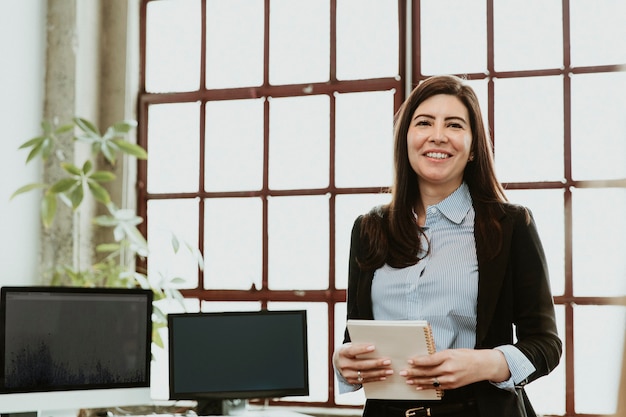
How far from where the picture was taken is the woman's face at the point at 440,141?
1.77m

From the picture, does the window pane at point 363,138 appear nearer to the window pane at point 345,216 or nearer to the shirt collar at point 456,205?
the window pane at point 345,216

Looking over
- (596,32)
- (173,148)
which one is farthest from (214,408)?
(596,32)

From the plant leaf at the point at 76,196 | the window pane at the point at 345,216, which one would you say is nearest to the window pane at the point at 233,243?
the window pane at the point at 345,216

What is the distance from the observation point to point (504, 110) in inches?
117

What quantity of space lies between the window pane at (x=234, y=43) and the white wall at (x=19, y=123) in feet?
2.44

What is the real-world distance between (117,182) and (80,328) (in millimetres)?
1173

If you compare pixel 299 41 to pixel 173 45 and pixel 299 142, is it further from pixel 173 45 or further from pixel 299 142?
pixel 173 45

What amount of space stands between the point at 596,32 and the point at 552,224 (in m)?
0.76

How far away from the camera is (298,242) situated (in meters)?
3.21

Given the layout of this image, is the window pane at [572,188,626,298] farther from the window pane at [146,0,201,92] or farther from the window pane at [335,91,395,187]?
the window pane at [146,0,201,92]

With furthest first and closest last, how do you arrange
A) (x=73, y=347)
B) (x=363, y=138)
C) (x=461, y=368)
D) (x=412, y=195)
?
(x=363, y=138), (x=73, y=347), (x=412, y=195), (x=461, y=368)

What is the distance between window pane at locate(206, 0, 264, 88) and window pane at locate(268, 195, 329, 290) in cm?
59

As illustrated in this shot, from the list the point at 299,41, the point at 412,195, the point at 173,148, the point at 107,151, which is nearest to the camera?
the point at 412,195

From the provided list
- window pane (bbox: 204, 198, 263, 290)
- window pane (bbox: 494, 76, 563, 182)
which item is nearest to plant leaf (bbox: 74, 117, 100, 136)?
window pane (bbox: 204, 198, 263, 290)
